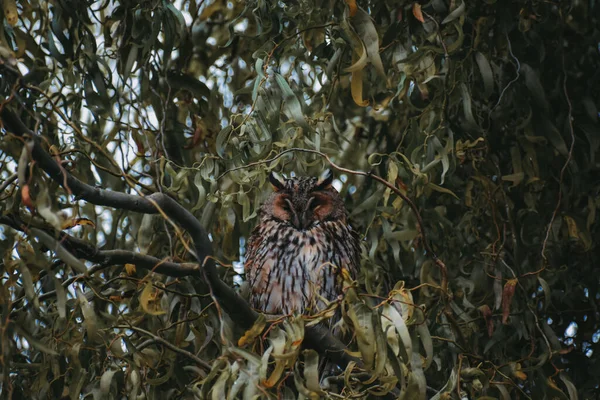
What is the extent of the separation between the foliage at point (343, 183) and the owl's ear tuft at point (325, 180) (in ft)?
0.19

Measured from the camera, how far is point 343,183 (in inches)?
122

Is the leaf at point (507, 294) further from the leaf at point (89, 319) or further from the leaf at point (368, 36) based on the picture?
the leaf at point (89, 319)

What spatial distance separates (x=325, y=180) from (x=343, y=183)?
0.07 meters

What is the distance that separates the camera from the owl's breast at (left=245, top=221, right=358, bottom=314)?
2.95m

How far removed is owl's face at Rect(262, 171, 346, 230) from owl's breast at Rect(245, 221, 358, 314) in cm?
3

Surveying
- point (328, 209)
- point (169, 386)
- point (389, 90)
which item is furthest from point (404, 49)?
point (169, 386)

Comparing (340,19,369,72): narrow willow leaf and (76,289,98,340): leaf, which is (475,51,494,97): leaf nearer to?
(340,19,369,72): narrow willow leaf

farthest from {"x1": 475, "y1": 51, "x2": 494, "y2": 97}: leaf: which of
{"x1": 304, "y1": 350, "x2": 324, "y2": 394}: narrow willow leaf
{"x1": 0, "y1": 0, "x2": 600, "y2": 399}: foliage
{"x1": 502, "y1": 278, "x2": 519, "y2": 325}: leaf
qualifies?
{"x1": 304, "y1": 350, "x2": 324, "y2": 394}: narrow willow leaf

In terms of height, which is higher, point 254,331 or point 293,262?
point 293,262

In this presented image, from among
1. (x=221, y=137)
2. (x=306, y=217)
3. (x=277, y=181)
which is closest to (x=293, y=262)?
(x=306, y=217)

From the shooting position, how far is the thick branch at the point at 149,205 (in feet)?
5.21

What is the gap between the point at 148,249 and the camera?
257 centimetres

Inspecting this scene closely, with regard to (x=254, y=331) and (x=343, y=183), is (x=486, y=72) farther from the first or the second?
(x=254, y=331)

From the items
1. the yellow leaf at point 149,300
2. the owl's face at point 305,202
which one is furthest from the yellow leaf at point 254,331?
the owl's face at point 305,202
